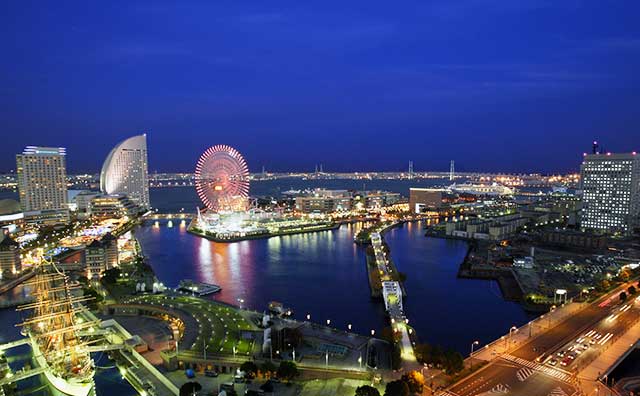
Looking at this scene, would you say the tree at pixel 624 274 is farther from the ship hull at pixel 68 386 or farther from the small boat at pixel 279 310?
the ship hull at pixel 68 386

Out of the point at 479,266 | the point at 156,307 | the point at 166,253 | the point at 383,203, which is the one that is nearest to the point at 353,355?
the point at 156,307

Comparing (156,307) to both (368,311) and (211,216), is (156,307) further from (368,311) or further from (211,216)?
(211,216)

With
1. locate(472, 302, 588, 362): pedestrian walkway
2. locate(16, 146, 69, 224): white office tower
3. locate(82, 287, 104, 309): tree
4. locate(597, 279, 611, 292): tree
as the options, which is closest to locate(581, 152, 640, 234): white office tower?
Result: locate(597, 279, 611, 292): tree

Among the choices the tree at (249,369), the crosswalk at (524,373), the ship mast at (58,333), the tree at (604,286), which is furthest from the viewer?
the tree at (604,286)

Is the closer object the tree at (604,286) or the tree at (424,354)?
the tree at (424,354)

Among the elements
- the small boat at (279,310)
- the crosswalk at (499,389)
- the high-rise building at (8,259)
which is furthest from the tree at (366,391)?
the high-rise building at (8,259)

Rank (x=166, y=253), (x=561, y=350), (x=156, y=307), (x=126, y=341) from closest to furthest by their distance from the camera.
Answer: (x=561, y=350) → (x=126, y=341) → (x=156, y=307) → (x=166, y=253)

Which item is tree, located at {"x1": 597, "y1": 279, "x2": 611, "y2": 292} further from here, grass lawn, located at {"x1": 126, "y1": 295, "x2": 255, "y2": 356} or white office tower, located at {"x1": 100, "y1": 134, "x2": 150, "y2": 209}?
white office tower, located at {"x1": 100, "y1": 134, "x2": 150, "y2": 209}
